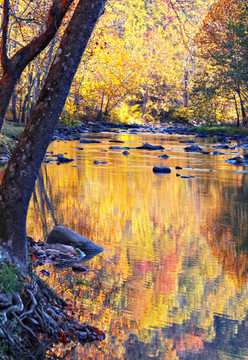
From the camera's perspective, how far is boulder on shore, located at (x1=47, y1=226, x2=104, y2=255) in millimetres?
8305

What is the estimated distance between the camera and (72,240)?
8.34m

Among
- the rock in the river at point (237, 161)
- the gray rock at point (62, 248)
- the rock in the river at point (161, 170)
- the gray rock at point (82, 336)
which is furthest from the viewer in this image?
the rock in the river at point (237, 161)

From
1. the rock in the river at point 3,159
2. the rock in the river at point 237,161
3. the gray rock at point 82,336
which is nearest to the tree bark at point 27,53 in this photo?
the gray rock at point 82,336

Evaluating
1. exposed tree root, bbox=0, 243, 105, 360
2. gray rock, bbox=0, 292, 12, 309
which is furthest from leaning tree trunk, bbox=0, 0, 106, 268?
gray rock, bbox=0, 292, 12, 309

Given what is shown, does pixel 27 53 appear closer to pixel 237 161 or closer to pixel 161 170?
pixel 161 170

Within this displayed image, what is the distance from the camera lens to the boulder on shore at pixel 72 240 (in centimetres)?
830

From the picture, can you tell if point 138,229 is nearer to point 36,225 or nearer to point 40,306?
point 36,225

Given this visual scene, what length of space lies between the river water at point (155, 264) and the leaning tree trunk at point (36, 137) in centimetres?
119

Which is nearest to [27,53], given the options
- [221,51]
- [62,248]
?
[62,248]

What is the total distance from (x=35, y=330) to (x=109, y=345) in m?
0.75

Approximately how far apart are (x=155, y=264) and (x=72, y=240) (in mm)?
1531

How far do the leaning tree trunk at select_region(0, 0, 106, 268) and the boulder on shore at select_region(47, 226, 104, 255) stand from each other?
3.09 metres

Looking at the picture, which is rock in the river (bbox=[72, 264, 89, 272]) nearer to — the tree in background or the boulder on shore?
the boulder on shore

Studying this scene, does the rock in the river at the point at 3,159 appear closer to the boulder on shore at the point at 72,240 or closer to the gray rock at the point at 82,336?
the boulder on shore at the point at 72,240
